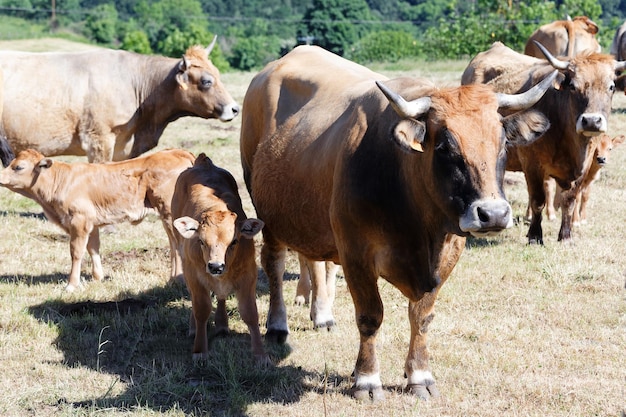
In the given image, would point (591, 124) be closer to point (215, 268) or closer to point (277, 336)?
point (277, 336)

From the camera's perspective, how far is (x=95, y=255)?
29.1 feet

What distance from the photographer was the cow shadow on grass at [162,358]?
5.77 meters

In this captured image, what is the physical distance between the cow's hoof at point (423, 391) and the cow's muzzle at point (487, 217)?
4.97ft

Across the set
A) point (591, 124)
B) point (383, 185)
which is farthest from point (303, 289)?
point (591, 124)

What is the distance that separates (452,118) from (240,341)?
9.77 ft

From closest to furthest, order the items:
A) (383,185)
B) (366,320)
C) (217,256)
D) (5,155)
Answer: (383,185) < (366,320) < (217,256) < (5,155)

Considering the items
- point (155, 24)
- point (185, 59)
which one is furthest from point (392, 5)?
point (185, 59)

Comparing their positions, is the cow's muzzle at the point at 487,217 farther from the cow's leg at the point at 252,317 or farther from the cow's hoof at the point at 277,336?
the cow's hoof at the point at 277,336

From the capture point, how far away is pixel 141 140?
11.9m

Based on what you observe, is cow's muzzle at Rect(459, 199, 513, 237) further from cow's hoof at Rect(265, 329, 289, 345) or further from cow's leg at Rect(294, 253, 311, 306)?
cow's leg at Rect(294, 253, 311, 306)

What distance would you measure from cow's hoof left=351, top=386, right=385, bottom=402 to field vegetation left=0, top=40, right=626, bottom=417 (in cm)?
6

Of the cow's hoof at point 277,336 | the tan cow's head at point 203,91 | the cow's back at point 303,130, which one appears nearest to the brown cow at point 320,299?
the cow's hoof at point 277,336

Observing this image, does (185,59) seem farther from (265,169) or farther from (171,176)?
(265,169)

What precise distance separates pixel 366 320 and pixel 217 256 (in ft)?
3.96
